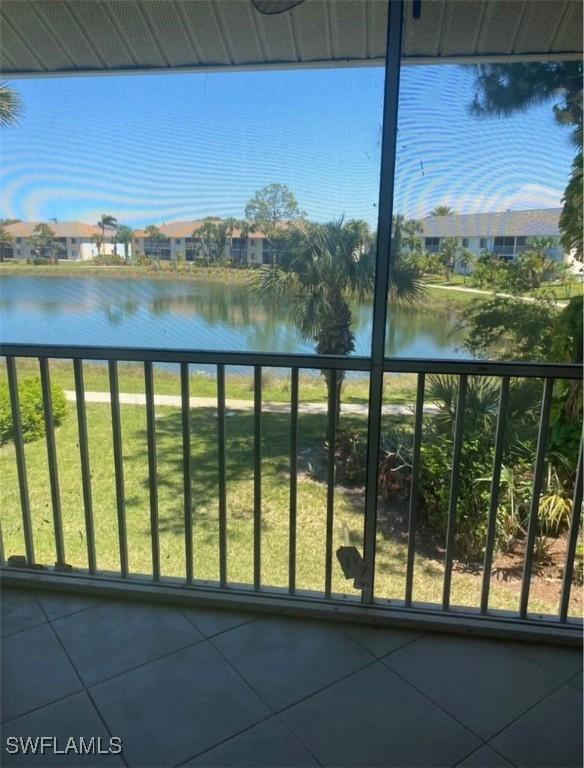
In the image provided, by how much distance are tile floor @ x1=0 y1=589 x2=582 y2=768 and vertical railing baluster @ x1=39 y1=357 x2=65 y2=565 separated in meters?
0.25

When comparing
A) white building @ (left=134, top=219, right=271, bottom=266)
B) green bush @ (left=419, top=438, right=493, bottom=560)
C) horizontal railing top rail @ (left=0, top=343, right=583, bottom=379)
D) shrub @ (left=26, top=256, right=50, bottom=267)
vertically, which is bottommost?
green bush @ (left=419, top=438, right=493, bottom=560)

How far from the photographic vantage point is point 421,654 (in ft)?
5.46

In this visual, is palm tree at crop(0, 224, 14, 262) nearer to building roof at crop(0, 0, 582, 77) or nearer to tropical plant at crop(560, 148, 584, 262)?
building roof at crop(0, 0, 582, 77)

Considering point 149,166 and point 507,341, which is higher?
point 149,166

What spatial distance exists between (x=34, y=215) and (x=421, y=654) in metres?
2.10

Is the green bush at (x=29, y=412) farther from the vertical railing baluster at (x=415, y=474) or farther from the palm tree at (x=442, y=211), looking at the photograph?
the palm tree at (x=442, y=211)

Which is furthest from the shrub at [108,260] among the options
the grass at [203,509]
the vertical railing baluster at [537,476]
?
the vertical railing baluster at [537,476]

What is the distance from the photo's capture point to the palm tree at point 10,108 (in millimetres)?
1783

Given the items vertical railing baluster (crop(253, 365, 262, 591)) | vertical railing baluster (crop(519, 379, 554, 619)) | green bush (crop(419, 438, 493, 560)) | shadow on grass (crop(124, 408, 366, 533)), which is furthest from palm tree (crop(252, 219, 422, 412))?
green bush (crop(419, 438, 493, 560))

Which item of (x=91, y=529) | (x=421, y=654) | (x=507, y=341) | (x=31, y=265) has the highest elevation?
(x=31, y=265)

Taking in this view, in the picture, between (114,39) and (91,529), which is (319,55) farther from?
(91,529)

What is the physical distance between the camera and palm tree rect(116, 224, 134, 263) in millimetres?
1753

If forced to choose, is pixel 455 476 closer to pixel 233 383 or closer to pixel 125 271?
pixel 233 383

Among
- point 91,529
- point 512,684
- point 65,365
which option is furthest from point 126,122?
point 512,684
